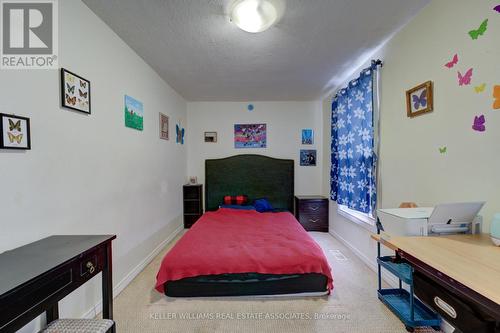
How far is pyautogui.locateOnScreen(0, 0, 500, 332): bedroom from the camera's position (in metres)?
1.33

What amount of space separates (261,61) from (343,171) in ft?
6.35

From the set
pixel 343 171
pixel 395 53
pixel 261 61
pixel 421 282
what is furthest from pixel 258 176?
pixel 421 282

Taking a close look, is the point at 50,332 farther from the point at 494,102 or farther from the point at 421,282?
the point at 494,102

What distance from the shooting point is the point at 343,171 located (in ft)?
10.4

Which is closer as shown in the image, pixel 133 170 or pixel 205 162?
pixel 133 170

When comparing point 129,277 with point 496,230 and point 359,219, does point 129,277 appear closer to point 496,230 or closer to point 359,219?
point 359,219

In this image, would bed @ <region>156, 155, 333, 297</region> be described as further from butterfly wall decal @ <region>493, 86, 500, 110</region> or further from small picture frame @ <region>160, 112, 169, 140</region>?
butterfly wall decal @ <region>493, 86, 500, 110</region>

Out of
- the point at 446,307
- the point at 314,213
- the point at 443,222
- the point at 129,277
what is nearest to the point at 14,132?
the point at 129,277

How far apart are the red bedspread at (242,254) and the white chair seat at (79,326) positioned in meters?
0.71

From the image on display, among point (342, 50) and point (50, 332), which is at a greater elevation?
point (342, 50)

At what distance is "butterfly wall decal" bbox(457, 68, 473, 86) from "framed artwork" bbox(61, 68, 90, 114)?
2795 millimetres

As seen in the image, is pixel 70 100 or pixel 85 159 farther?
pixel 85 159

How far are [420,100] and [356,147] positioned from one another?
1028 mm

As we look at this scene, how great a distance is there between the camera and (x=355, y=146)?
283 cm
